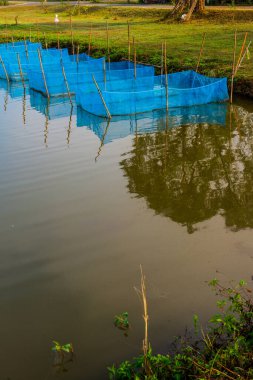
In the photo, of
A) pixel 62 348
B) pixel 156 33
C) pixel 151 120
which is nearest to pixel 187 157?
pixel 151 120

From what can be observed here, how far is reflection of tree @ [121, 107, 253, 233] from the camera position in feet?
30.8

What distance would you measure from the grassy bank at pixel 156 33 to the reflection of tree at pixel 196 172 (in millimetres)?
4839

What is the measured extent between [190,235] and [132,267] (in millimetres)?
1488

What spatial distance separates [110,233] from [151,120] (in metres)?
8.33

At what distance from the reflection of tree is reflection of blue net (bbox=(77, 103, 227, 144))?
540 mm

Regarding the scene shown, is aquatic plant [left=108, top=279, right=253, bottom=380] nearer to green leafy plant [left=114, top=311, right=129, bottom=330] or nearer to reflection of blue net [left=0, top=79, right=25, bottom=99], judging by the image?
green leafy plant [left=114, top=311, right=129, bottom=330]

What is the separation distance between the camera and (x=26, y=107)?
18.8 metres

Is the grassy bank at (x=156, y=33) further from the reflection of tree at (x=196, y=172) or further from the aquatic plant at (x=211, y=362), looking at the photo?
the aquatic plant at (x=211, y=362)

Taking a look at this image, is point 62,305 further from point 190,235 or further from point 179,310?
point 190,235

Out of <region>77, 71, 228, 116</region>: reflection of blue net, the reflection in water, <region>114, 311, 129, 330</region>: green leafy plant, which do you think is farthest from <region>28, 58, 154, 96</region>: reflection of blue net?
<region>114, 311, 129, 330</region>: green leafy plant

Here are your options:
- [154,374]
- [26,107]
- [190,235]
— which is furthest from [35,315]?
[26,107]

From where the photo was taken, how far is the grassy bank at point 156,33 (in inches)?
834

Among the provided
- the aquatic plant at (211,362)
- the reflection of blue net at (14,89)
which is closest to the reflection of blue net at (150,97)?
the reflection of blue net at (14,89)

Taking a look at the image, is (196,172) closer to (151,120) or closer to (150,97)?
(151,120)
